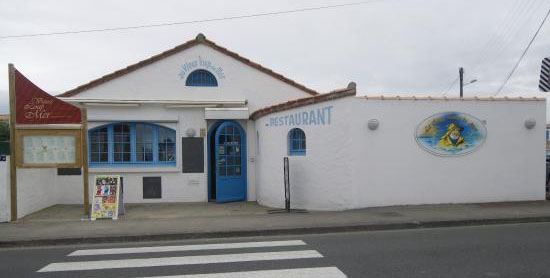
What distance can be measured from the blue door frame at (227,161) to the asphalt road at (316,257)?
525 centimetres

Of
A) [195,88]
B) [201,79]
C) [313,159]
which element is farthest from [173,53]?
[313,159]

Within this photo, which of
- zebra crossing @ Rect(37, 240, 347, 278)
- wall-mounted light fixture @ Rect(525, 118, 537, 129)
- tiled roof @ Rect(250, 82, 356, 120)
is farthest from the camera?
wall-mounted light fixture @ Rect(525, 118, 537, 129)

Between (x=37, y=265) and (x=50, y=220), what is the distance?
417 centimetres

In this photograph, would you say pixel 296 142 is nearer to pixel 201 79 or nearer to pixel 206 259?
pixel 201 79

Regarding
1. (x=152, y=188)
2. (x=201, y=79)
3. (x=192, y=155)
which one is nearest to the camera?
(x=152, y=188)

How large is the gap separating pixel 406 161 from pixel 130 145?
321 inches

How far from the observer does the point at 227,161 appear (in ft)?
44.2

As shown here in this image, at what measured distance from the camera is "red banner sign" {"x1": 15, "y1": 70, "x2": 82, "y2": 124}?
395 inches

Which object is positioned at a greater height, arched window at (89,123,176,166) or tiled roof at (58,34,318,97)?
tiled roof at (58,34,318,97)

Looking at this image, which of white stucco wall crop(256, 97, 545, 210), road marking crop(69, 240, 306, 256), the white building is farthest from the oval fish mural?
road marking crop(69, 240, 306, 256)

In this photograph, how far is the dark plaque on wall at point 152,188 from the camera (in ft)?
43.9

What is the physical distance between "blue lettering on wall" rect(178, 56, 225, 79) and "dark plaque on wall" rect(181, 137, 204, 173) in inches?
80.5

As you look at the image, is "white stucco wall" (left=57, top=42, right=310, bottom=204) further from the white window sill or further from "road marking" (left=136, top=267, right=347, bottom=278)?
"road marking" (left=136, top=267, right=347, bottom=278)

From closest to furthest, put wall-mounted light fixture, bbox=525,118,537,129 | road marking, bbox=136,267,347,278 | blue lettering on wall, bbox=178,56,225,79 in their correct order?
road marking, bbox=136,267,347,278, wall-mounted light fixture, bbox=525,118,537,129, blue lettering on wall, bbox=178,56,225,79
